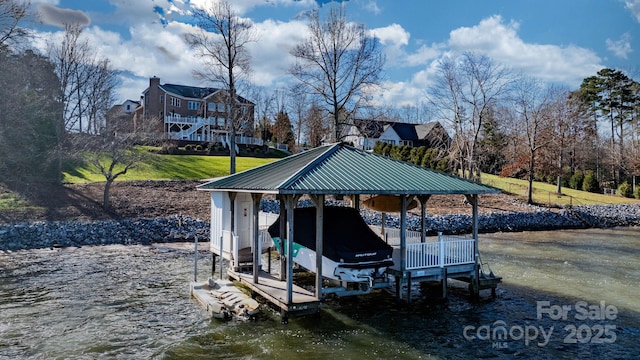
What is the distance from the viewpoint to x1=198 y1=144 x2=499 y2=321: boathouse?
10719 mm

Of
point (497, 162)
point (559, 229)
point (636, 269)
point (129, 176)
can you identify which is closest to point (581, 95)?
point (497, 162)

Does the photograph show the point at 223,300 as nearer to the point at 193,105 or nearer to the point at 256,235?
the point at 256,235

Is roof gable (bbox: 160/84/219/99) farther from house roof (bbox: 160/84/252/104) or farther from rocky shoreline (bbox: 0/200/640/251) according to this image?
rocky shoreline (bbox: 0/200/640/251)

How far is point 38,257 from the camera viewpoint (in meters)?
17.8

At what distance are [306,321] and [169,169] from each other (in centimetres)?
2811

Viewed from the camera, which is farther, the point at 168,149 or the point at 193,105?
the point at 193,105

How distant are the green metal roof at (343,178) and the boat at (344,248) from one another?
132 cm

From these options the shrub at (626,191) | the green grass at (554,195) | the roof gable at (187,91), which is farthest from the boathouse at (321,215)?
the roof gable at (187,91)

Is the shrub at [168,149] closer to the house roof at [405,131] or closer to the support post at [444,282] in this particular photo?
the support post at [444,282]

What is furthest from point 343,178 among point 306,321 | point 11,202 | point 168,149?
point 168,149

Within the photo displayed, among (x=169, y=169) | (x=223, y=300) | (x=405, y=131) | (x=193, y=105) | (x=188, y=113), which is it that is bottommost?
(x=223, y=300)

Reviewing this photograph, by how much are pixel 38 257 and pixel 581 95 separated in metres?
55.2

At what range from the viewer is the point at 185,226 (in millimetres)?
23844

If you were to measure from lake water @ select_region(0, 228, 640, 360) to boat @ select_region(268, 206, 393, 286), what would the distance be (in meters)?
1.22
